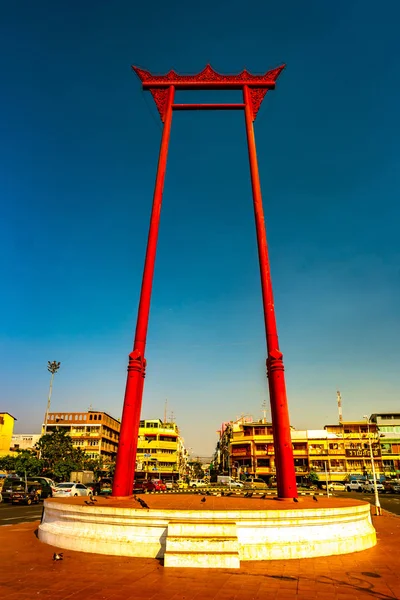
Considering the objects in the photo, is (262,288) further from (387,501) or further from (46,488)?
(387,501)

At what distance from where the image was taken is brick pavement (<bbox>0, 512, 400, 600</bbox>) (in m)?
6.19

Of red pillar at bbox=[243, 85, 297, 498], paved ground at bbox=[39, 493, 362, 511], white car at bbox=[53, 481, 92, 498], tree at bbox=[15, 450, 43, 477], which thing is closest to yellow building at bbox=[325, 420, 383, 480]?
tree at bbox=[15, 450, 43, 477]

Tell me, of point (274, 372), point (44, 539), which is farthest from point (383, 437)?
point (44, 539)

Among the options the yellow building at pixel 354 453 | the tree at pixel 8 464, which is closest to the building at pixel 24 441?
the tree at pixel 8 464

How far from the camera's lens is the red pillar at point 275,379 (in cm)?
1221

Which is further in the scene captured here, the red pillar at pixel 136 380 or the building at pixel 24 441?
the building at pixel 24 441

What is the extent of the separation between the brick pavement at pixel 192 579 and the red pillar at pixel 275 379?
3147 millimetres

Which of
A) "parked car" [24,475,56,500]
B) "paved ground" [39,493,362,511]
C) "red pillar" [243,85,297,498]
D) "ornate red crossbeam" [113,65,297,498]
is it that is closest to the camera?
"paved ground" [39,493,362,511]

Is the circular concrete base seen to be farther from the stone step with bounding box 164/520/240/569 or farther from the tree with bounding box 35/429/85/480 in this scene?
the tree with bounding box 35/429/85/480

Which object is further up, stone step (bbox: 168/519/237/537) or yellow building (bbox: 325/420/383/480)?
yellow building (bbox: 325/420/383/480)

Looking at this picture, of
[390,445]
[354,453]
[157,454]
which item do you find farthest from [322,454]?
[157,454]

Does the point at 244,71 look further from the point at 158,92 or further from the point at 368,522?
the point at 368,522

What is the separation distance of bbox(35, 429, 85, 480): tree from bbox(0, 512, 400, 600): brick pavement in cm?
4314

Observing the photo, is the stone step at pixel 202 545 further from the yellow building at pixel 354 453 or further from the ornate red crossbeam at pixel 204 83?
the yellow building at pixel 354 453
